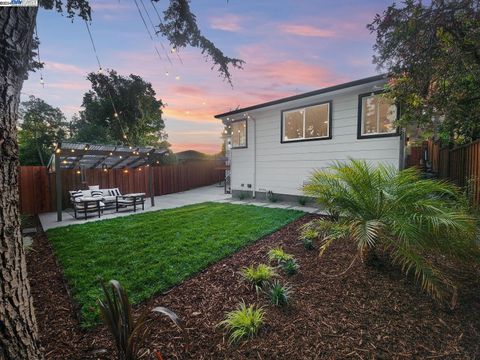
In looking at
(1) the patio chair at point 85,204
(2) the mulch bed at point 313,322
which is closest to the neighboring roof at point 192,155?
(1) the patio chair at point 85,204

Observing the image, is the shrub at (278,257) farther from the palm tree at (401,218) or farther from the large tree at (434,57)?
the large tree at (434,57)

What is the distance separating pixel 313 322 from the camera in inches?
90.9

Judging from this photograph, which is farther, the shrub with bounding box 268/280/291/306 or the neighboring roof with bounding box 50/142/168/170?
the neighboring roof with bounding box 50/142/168/170

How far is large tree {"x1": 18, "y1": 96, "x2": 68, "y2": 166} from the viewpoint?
18156mm

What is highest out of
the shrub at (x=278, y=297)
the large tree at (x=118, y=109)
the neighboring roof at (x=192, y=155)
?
the large tree at (x=118, y=109)

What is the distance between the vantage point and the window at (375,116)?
6.92m

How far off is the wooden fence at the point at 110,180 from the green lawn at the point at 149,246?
422cm

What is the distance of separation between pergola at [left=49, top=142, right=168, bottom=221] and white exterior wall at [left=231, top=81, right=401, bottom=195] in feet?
13.6

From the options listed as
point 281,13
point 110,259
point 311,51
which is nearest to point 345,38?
point 311,51

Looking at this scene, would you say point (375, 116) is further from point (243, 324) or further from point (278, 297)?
point (243, 324)

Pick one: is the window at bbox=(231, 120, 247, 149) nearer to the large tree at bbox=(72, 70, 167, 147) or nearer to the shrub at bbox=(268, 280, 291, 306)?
the shrub at bbox=(268, 280, 291, 306)

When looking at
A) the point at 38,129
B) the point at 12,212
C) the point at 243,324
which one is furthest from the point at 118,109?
the point at 243,324

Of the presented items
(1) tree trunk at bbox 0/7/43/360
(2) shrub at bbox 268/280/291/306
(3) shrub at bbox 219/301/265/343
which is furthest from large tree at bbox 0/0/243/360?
(2) shrub at bbox 268/280/291/306

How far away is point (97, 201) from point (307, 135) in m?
8.07
